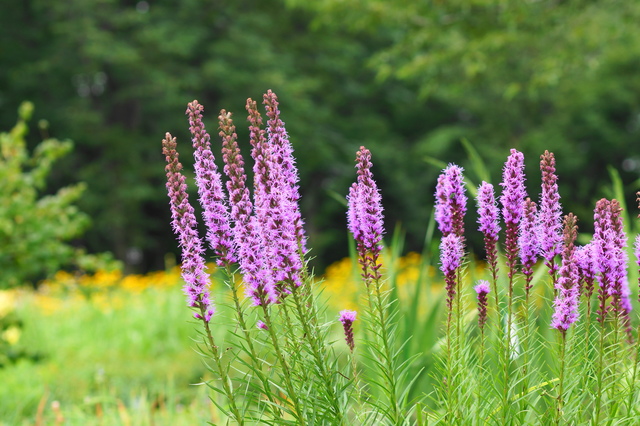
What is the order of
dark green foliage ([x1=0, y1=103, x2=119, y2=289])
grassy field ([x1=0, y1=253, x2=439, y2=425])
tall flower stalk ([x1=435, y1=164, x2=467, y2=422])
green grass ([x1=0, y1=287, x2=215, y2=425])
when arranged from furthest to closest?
dark green foliage ([x1=0, y1=103, x2=119, y2=289]) < green grass ([x1=0, y1=287, x2=215, y2=425]) < grassy field ([x1=0, y1=253, x2=439, y2=425]) < tall flower stalk ([x1=435, y1=164, x2=467, y2=422])

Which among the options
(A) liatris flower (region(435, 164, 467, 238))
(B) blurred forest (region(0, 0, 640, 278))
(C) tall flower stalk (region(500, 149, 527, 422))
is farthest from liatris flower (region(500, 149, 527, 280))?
(B) blurred forest (region(0, 0, 640, 278))

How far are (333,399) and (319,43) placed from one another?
73.7 feet

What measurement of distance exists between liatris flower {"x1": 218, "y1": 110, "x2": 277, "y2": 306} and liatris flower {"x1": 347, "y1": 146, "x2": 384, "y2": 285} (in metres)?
0.31

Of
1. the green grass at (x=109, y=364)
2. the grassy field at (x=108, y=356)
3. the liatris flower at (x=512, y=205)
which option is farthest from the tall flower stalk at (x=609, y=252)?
the green grass at (x=109, y=364)

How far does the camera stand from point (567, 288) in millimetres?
1926

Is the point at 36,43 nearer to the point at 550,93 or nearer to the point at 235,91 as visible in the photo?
the point at 235,91

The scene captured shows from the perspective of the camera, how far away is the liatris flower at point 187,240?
1999 mm

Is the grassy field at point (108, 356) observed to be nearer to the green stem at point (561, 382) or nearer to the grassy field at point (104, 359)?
the grassy field at point (104, 359)

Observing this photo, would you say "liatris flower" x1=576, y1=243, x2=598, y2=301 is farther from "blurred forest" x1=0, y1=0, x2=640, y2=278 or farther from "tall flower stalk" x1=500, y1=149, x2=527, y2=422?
"blurred forest" x1=0, y1=0, x2=640, y2=278

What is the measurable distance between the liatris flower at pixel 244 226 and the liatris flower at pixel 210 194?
0.04 meters

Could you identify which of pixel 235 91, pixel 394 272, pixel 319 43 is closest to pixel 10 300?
pixel 394 272

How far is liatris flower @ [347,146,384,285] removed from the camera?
2.04 meters

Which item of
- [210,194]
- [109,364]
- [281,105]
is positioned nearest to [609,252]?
[210,194]

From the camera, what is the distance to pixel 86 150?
2256 cm
